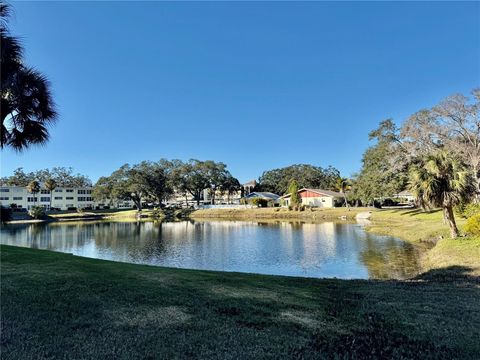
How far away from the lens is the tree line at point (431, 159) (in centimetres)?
1656

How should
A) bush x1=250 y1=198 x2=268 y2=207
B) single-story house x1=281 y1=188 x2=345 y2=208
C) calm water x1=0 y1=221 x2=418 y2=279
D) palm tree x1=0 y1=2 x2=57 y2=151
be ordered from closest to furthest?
palm tree x1=0 y1=2 x2=57 y2=151 < calm water x1=0 y1=221 x2=418 y2=279 < single-story house x1=281 y1=188 x2=345 y2=208 < bush x1=250 y1=198 x2=268 y2=207

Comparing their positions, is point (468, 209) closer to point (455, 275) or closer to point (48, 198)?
point (455, 275)

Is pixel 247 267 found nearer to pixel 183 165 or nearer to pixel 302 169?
pixel 183 165

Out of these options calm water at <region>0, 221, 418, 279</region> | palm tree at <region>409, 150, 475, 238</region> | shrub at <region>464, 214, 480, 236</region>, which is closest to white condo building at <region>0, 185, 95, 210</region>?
calm water at <region>0, 221, 418, 279</region>

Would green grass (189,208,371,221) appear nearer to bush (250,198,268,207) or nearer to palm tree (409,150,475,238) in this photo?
bush (250,198,268,207)

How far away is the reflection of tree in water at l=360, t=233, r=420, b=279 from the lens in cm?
1456

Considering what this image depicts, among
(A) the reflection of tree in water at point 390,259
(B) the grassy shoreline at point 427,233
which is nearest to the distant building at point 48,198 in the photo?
(B) the grassy shoreline at point 427,233

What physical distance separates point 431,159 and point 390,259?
577 cm

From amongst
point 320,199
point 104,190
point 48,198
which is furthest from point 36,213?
point 320,199

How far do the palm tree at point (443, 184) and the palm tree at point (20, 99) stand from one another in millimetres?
16616

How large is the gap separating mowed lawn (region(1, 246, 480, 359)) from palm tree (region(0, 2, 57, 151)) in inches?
139

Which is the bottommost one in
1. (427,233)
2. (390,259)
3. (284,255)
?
(390,259)

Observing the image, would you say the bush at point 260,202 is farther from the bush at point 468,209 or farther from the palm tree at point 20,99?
the palm tree at point 20,99

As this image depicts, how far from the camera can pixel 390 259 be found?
701 inches
